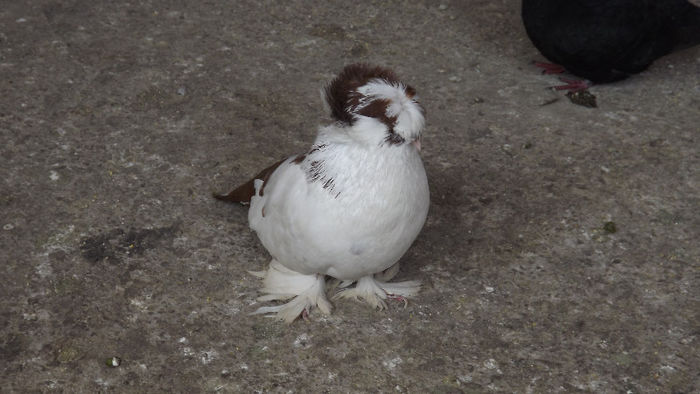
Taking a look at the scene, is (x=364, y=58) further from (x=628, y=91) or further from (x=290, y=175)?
(x=290, y=175)

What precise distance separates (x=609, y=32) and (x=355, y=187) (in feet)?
7.69

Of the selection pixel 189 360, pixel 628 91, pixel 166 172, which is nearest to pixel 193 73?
pixel 166 172

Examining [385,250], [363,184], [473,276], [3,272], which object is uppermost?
[363,184]

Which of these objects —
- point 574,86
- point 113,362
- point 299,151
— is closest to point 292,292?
point 113,362

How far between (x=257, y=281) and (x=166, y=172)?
91 centimetres

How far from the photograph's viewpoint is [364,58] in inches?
192

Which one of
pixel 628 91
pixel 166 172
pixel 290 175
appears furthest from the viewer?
pixel 628 91

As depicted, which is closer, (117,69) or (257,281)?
(257,281)

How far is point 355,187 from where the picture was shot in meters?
2.76

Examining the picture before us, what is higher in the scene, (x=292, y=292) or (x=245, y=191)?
(x=245, y=191)

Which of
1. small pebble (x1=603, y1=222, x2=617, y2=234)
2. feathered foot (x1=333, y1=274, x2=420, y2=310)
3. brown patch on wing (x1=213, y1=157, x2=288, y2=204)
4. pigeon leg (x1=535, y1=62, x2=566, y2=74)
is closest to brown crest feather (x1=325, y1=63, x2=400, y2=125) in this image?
brown patch on wing (x1=213, y1=157, x2=288, y2=204)

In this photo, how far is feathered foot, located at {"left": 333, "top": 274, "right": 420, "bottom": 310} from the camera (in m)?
3.21

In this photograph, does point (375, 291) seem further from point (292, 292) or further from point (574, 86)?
point (574, 86)

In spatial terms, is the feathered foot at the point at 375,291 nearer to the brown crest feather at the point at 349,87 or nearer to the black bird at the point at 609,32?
the brown crest feather at the point at 349,87
